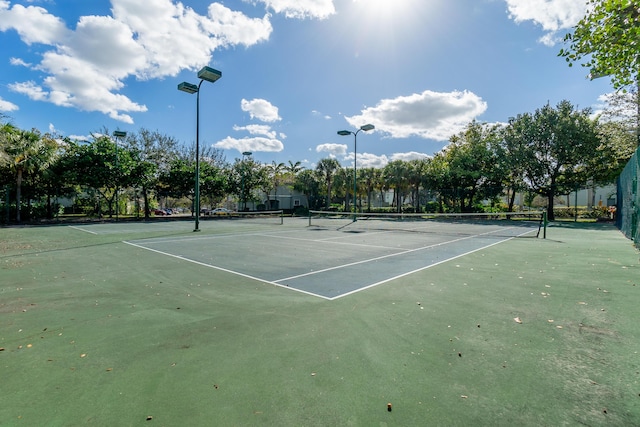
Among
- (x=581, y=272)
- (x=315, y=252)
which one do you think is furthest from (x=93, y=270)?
(x=581, y=272)

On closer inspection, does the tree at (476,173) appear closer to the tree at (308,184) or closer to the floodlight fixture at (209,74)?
the tree at (308,184)

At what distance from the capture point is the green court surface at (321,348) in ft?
8.11

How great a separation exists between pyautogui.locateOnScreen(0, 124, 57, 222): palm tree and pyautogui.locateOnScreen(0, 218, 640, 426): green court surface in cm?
2551

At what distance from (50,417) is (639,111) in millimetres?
30506

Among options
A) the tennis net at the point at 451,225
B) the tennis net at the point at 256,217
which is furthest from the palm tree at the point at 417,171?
the tennis net at the point at 256,217

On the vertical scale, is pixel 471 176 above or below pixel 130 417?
above

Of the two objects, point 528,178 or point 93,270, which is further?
point 528,178

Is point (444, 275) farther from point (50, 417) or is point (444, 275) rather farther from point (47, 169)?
point (47, 169)

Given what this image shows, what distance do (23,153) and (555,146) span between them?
46649mm

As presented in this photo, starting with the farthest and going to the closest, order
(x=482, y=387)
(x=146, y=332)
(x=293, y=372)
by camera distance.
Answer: (x=146, y=332) < (x=293, y=372) < (x=482, y=387)

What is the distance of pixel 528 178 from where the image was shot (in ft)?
106

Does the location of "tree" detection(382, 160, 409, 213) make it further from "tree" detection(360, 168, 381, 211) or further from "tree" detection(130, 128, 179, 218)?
"tree" detection(130, 128, 179, 218)

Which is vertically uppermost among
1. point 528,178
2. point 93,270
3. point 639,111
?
point 639,111

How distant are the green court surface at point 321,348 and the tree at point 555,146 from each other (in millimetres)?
28179
